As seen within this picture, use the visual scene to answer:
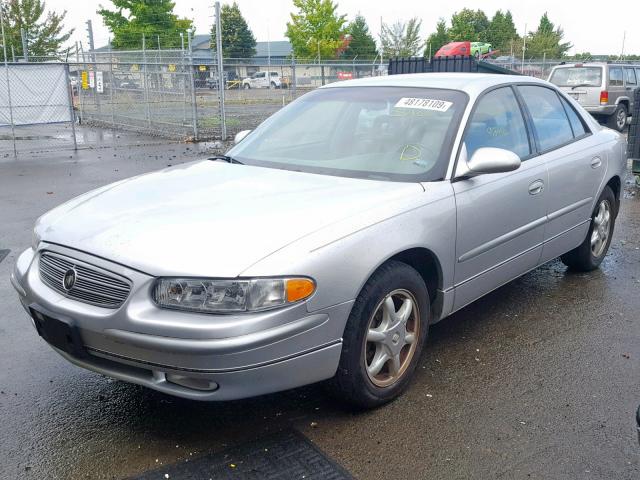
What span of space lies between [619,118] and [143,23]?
31.4m

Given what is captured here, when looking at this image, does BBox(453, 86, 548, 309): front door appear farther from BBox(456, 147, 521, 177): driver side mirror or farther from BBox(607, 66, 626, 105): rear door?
BBox(607, 66, 626, 105): rear door

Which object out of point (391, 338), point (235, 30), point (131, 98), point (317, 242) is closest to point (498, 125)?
point (391, 338)

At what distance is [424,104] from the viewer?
4.09 meters

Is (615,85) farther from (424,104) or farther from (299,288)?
(299,288)

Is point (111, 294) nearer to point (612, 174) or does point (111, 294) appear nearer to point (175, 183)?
point (175, 183)

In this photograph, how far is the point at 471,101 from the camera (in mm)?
4055

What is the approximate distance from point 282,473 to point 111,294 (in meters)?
A: 1.06

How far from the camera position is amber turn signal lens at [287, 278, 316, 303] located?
9.02 feet

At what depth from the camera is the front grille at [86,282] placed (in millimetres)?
2812

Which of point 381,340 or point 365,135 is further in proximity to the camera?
point 365,135

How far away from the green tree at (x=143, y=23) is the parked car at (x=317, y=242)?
37736 mm

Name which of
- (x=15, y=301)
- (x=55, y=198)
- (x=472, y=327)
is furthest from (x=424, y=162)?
(x=55, y=198)

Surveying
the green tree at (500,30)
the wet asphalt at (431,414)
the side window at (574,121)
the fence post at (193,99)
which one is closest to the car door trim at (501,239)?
the wet asphalt at (431,414)

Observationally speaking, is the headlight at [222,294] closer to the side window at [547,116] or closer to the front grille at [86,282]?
the front grille at [86,282]
